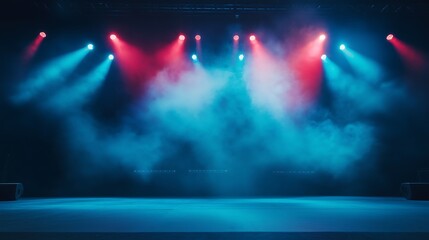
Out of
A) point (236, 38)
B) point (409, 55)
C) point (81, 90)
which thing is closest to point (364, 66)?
point (409, 55)

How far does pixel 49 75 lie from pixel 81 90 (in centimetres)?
97

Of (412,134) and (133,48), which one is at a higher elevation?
(133,48)

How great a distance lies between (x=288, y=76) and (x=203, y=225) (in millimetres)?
7115

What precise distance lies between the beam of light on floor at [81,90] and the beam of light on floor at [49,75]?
1.22 feet

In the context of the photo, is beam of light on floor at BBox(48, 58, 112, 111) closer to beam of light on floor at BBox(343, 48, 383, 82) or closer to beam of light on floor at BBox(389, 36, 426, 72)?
beam of light on floor at BBox(343, 48, 383, 82)

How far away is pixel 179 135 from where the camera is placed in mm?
9766

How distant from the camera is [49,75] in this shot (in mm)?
9836

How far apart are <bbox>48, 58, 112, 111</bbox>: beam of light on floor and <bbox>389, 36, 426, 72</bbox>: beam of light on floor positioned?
318 inches

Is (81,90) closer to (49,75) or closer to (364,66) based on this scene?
(49,75)

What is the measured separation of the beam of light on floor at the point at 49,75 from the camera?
31.7ft

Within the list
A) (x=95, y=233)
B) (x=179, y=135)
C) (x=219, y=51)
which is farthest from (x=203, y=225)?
(x=219, y=51)

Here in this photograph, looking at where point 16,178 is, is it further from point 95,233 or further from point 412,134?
point 412,134

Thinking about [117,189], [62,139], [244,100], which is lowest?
[117,189]

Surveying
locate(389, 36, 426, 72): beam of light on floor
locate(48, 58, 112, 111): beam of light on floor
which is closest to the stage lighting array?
locate(389, 36, 426, 72): beam of light on floor
